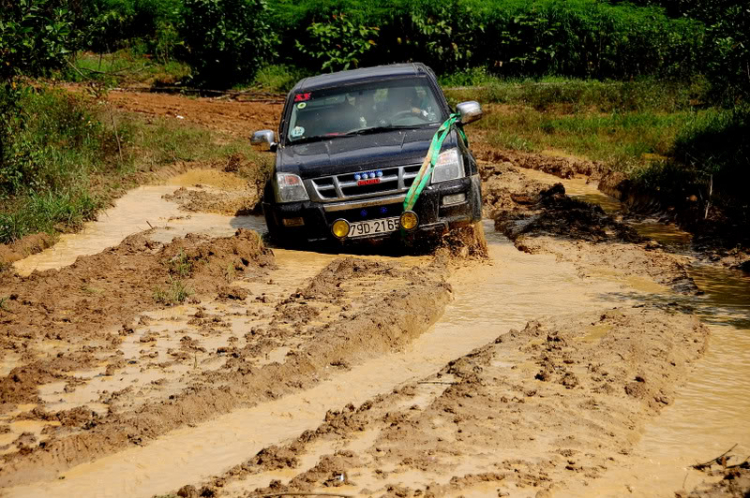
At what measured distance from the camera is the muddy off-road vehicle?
8.53 metres

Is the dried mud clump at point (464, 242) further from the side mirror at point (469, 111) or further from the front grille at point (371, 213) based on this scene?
the side mirror at point (469, 111)

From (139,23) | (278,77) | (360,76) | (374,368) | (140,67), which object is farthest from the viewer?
(139,23)

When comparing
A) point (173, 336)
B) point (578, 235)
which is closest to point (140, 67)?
point (578, 235)

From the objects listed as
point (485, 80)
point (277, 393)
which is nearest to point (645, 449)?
point (277, 393)

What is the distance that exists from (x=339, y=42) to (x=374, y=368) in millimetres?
16997

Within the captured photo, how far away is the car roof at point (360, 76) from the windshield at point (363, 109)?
78mm

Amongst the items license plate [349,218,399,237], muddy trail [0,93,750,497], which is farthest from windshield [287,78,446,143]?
muddy trail [0,93,750,497]

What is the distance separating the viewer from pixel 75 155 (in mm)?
12750

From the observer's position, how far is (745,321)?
7.04m

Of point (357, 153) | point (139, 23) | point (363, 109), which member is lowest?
point (357, 153)

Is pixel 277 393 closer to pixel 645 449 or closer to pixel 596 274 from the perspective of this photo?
pixel 645 449

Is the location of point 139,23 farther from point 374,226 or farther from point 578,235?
point 374,226

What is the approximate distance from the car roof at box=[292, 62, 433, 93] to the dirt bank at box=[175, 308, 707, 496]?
13.1 feet

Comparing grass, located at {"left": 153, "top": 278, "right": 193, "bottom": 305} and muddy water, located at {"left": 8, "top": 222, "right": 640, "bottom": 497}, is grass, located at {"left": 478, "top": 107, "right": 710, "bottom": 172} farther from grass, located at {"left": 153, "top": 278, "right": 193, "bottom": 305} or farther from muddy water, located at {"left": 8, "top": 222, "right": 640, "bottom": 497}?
grass, located at {"left": 153, "top": 278, "right": 193, "bottom": 305}
